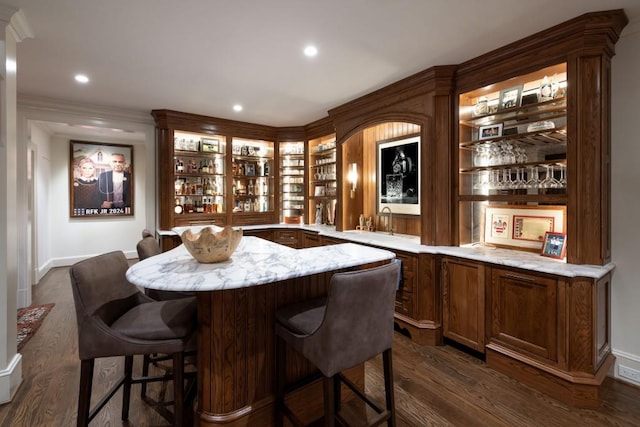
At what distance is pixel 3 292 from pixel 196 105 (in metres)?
3.00

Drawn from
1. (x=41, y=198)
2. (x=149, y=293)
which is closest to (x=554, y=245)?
(x=149, y=293)

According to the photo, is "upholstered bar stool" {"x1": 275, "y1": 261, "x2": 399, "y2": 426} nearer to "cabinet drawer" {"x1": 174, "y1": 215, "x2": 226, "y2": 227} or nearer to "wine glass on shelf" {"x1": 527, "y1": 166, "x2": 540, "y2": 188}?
"wine glass on shelf" {"x1": 527, "y1": 166, "x2": 540, "y2": 188}

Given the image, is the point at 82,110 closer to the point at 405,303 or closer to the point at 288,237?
the point at 288,237

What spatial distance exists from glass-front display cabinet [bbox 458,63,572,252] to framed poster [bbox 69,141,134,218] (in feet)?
21.9

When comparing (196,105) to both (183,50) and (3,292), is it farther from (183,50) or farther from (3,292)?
(3,292)

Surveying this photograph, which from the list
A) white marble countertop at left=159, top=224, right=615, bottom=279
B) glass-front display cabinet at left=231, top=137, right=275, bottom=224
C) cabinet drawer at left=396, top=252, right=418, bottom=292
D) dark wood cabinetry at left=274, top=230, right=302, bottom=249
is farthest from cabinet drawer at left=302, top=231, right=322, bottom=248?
cabinet drawer at left=396, top=252, right=418, bottom=292

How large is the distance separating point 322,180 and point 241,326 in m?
3.73

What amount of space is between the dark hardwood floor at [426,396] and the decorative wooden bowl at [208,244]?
3.71ft

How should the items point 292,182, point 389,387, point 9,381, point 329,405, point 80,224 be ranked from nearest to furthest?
point 329,405
point 389,387
point 9,381
point 292,182
point 80,224

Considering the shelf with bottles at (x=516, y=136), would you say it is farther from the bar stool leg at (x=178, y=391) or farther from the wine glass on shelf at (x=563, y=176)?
the bar stool leg at (x=178, y=391)

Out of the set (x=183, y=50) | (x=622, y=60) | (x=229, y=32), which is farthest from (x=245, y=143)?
(x=622, y=60)

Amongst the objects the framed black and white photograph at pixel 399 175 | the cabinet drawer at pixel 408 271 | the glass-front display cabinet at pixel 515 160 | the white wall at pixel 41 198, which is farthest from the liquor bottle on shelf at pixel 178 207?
the glass-front display cabinet at pixel 515 160

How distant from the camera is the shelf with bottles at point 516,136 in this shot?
2.54m

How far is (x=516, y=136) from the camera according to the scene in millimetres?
2674
